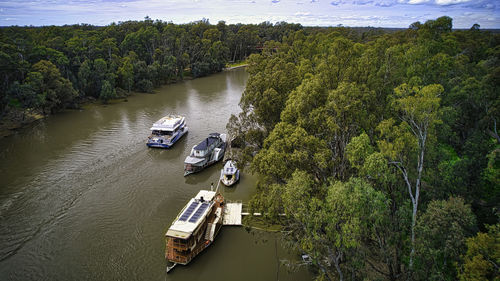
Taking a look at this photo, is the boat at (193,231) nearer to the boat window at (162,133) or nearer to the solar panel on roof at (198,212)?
the solar panel on roof at (198,212)

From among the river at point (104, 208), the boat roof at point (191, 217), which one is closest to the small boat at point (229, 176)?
the river at point (104, 208)

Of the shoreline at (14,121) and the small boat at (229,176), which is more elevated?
the shoreline at (14,121)

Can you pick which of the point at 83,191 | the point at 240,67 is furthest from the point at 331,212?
the point at 240,67

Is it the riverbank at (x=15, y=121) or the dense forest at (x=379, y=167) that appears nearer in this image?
the dense forest at (x=379, y=167)

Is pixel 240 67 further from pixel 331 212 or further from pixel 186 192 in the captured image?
pixel 331 212

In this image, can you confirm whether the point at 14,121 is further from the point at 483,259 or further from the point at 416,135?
the point at 483,259

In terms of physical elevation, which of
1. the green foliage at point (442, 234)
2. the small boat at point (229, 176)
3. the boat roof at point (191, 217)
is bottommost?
the small boat at point (229, 176)

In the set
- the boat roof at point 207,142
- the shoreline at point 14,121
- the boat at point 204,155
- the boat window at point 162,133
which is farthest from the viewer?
the shoreline at point 14,121
